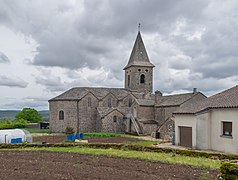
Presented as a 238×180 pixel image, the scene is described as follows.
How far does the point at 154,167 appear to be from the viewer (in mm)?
13031

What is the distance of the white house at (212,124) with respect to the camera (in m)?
22.3

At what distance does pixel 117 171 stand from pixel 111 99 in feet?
138

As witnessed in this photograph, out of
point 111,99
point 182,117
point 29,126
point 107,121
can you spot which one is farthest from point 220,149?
point 29,126

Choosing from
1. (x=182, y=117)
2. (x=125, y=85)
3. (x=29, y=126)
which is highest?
(x=125, y=85)

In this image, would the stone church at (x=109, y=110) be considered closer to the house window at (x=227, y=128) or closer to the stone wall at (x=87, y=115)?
the stone wall at (x=87, y=115)

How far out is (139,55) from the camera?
58969 mm

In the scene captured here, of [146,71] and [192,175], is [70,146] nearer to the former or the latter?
[192,175]

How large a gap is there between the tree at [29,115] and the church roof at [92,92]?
26393 mm

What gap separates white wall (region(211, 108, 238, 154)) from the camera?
71.8 feet

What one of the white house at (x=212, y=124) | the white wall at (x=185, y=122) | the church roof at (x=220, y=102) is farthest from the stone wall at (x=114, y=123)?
the church roof at (x=220, y=102)

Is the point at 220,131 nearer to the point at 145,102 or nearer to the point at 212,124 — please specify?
the point at 212,124

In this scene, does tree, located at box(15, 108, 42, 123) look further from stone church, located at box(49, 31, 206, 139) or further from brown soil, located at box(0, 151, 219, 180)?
brown soil, located at box(0, 151, 219, 180)

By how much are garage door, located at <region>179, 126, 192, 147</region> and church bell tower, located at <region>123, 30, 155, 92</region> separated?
3058 cm

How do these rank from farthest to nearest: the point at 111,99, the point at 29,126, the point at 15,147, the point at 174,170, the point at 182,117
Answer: the point at 29,126
the point at 111,99
the point at 182,117
the point at 15,147
the point at 174,170
